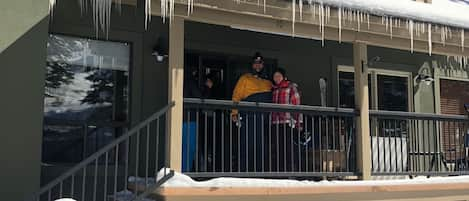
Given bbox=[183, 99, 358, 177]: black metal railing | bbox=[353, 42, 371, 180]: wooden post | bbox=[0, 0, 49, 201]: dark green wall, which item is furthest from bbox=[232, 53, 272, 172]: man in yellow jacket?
bbox=[0, 0, 49, 201]: dark green wall

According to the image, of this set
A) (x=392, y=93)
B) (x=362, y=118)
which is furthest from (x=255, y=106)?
(x=392, y=93)

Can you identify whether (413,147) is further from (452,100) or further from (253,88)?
(253,88)

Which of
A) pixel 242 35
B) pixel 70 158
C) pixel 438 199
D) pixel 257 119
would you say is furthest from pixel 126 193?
pixel 438 199

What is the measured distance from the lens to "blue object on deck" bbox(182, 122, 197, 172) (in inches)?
263

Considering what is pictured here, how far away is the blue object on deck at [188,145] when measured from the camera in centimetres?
668

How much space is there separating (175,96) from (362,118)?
2.58m

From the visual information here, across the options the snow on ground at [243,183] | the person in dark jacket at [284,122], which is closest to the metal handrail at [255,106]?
the person in dark jacket at [284,122]

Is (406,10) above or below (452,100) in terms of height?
above

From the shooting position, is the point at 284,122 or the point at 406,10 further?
the point at 406,10

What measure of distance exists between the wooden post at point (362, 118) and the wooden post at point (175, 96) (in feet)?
8.20

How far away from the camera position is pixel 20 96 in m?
5.62

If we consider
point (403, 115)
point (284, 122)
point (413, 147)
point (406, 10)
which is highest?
point (406, 10)

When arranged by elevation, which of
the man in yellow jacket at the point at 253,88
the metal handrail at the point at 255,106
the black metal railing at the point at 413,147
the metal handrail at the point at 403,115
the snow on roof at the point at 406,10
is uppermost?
the snow on roof at the point at 406,10

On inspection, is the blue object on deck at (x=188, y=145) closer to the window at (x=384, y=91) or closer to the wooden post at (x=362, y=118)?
the wooden post at (x=362, y=118)
